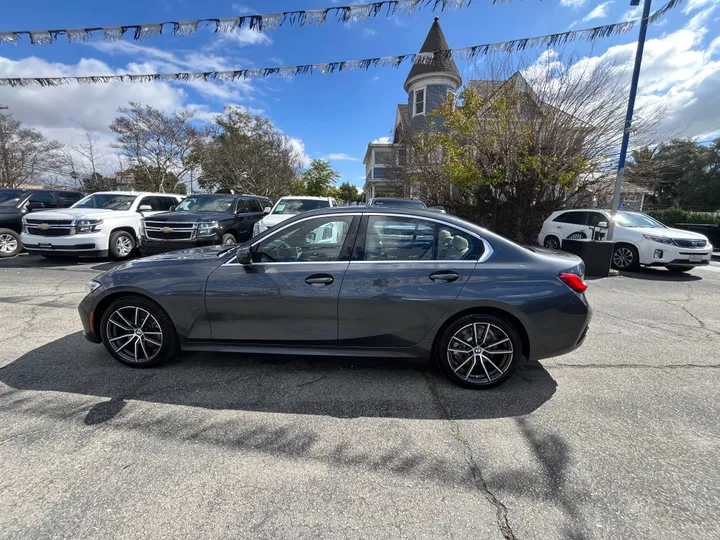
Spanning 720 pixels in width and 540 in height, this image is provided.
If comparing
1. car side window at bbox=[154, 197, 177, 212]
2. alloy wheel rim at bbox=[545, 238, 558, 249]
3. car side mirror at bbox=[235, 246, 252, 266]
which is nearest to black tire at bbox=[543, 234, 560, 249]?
alloy wheel rim at bbox=[545, 238, 558, 249]

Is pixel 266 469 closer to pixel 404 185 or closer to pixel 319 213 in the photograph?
pixel 319 213

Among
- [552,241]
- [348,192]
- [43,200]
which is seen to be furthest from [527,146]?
[348,192]

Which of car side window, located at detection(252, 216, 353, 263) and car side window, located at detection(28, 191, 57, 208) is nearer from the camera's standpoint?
car side window, located at detection(252, 216, 353, 263)

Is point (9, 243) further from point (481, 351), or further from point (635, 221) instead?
point (635, 221)

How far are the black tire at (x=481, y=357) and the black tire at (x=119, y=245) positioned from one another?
8.74 metres

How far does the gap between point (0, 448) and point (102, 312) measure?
1313mm

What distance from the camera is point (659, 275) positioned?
8688 mm

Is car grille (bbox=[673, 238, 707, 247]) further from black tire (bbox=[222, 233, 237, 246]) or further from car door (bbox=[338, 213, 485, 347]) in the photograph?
black tire (bbox=[222, 233, 237, 246])

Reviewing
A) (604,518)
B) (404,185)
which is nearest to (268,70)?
(604,518)

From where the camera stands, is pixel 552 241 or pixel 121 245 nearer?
pixel 121 245

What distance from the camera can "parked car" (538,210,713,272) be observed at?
324 inches

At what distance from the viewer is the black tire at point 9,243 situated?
9.12 meters

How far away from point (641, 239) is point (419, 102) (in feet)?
67.4

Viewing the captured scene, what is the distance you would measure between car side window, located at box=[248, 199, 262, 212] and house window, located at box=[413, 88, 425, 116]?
18.1m
